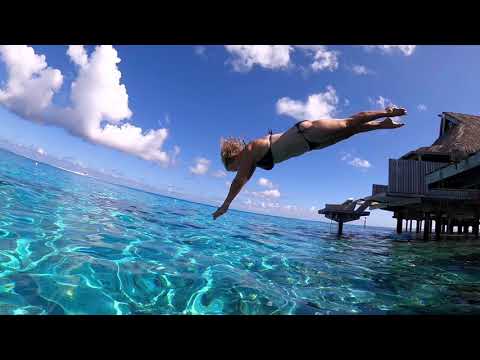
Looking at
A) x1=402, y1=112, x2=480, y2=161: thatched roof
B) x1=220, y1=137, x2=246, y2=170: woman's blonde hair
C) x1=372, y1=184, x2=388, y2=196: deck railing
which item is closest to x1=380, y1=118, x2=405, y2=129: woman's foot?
A: x1=220, y1=137, x2=246, y2=170: woman's blonde hair

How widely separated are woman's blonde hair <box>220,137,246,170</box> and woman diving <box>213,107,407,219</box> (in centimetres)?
10

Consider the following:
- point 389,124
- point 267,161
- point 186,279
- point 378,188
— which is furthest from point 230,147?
point 378,188

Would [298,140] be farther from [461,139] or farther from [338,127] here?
[461,139]

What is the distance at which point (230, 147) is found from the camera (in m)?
4.16

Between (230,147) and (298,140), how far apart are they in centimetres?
100

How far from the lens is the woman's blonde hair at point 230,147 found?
413 cm
